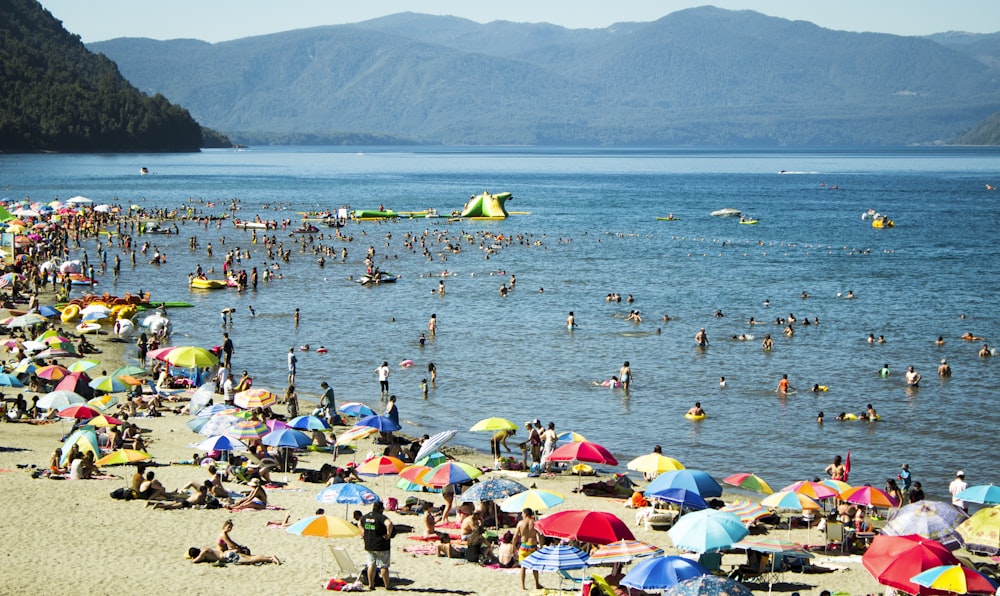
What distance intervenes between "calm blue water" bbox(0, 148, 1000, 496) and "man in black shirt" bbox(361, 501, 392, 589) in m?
12.1

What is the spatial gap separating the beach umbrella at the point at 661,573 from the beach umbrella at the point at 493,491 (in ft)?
14.1

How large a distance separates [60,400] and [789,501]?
16.5m

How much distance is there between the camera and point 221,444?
23.2m

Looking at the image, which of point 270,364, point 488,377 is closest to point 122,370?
point 270,364

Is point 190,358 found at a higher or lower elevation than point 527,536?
higher

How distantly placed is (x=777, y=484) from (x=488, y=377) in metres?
13.1

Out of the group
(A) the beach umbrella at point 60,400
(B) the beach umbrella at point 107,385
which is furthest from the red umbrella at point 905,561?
(B) the beach umbrella at point 107,385

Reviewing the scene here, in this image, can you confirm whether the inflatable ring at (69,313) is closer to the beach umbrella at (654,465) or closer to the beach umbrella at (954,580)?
the beach umbrella at (654,465)

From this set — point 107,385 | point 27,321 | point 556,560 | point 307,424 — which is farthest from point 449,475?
point 27,321

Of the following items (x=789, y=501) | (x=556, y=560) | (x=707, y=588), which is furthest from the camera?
(x=789, y=501)

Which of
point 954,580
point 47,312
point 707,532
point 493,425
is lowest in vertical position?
point 47,312

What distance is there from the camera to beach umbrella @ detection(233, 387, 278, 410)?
93.5 feet

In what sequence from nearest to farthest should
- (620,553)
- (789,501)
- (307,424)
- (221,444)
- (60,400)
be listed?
1. (620,553)
2. (789,501)
3. (221,444)
4. (307,424)
5. (60,400)

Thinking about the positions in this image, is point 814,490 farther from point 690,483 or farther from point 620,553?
point 620,553
